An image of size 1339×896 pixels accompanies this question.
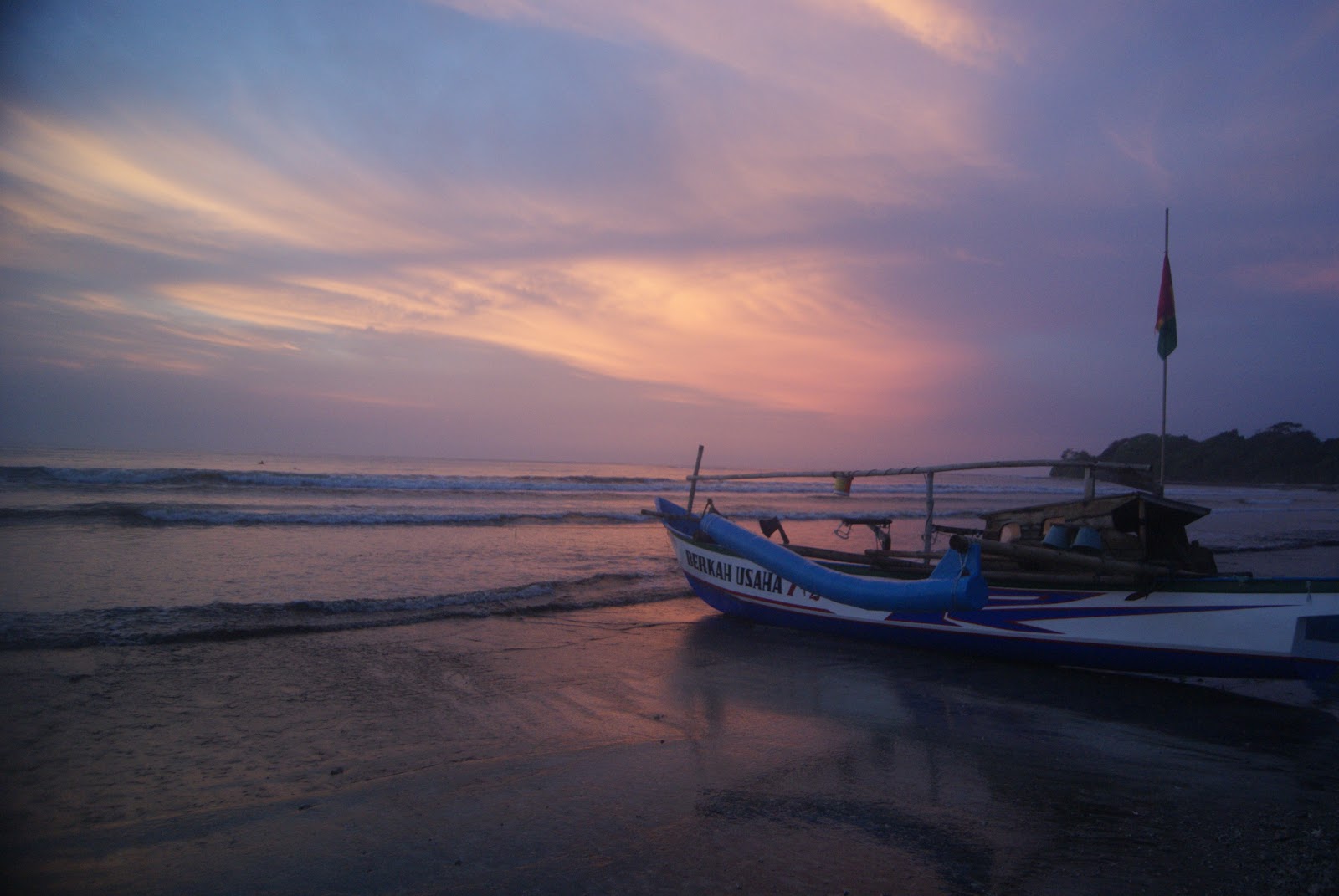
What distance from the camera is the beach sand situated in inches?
136

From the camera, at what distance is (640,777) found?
180 inches

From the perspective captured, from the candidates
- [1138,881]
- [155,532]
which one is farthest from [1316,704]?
[155,532]

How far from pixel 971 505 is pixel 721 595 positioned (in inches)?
1245

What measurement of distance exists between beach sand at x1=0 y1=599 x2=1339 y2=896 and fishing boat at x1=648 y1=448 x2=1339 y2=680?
1.27ft

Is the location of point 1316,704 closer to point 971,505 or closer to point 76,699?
point 76,699

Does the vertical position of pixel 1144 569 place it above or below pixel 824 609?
above

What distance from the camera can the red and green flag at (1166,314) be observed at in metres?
9.01

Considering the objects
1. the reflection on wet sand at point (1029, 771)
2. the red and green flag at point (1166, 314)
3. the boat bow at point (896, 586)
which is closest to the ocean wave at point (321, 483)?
the red and green flag at point (1166, 314)

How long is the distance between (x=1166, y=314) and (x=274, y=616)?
1142 centimetres

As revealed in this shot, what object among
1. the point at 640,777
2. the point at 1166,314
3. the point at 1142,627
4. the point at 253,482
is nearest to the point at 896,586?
the point at 640,777

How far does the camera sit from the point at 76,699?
595 centimetres

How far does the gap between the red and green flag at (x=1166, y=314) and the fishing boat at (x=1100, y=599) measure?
1.98 meters

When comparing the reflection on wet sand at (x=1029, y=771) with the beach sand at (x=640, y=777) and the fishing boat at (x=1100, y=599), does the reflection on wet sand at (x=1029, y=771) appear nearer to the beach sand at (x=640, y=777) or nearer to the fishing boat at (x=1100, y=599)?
the beach sand at (x=640, y=777)

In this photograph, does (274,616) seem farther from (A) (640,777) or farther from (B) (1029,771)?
(B) (1029,771)
